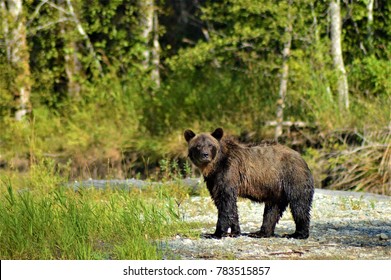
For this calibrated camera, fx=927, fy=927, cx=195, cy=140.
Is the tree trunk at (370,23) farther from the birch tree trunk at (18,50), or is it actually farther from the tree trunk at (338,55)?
the birch tree trunk at (18,50)

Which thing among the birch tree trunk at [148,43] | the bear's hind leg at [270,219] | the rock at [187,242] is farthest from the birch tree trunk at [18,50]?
the rock at [187,242]

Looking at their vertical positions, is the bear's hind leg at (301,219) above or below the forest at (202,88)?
below

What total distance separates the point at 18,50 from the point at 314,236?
→ 11.0 metres

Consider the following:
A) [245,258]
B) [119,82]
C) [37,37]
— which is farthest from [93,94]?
[245,258]

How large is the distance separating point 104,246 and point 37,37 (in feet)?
41.0

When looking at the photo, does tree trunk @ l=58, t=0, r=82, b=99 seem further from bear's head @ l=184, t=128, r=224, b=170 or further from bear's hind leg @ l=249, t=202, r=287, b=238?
bear's hind leg @ l=249, t=202, r=287, b=238

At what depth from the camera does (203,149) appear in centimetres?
966

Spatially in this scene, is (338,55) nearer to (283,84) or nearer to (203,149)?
(283,84)

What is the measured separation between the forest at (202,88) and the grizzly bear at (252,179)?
593 cm

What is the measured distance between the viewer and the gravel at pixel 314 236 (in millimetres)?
8961

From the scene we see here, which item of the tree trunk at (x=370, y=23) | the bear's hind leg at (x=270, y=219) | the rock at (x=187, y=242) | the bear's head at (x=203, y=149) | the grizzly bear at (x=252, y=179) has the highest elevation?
the tree trunk at (x=370, y=23)

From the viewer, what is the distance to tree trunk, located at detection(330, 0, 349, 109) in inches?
683

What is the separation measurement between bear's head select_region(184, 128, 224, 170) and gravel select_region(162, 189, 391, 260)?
0.81 m

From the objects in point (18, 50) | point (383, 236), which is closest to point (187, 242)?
point (383, 236)
